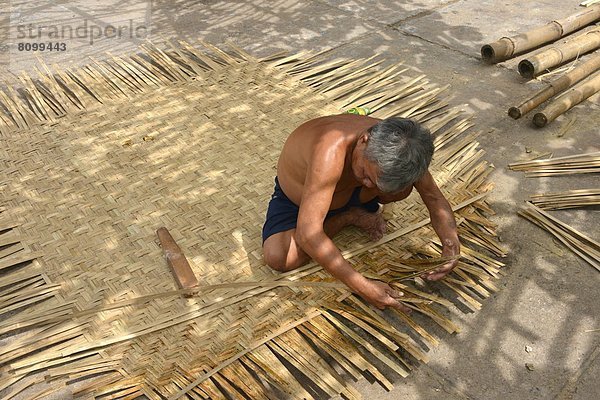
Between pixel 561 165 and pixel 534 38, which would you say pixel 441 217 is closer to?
pixel 561 165

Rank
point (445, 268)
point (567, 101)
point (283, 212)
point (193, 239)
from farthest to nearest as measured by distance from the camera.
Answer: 1. point (567, 101)
2. point (193, 239)
3. point (283, 212)
4. point (445, 268)

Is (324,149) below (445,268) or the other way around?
the other way around

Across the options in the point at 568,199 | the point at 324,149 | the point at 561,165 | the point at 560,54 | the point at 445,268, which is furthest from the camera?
the point at 560,54

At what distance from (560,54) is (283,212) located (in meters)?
2.33

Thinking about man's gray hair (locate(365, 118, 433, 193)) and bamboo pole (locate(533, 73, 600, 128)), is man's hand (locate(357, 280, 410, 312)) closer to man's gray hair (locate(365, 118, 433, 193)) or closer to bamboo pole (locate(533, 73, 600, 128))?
man's gray hair (locate(365, 118, 433, 193))

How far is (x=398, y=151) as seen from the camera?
1917 millimetres

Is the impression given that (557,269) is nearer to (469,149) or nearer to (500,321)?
(500,321)

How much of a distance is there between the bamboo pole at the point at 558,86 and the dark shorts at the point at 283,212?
49.4 inches

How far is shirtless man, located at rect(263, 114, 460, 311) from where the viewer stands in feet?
6.40

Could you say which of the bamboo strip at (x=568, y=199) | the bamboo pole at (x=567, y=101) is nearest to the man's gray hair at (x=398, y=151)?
the bamboo strip at (x=568, y=199)

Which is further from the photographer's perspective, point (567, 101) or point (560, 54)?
point (560, 54)

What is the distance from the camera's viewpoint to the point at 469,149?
3127mm

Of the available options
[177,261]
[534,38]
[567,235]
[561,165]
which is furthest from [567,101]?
[177,261]

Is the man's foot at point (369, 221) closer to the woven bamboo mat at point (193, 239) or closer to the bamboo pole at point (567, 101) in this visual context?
the woven bamboo mat at point (193, 239)
